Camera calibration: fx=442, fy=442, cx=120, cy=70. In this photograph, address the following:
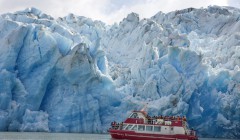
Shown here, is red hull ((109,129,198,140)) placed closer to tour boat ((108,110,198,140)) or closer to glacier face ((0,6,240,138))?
tour boat ((108,110,198,140))

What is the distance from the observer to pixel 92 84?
39.6 metres

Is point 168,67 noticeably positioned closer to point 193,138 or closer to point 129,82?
point 129,82

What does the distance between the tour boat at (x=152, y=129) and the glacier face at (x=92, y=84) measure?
10292 millimetres

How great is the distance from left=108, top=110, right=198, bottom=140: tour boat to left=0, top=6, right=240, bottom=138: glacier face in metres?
10.3

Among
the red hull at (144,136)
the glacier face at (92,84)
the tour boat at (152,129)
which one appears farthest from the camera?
the glacier face at (92,84)

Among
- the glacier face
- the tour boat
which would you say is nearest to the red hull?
the tour boat

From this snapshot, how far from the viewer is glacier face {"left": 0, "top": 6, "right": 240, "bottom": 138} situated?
3750 centimetres

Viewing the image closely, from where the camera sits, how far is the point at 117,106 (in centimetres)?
4069

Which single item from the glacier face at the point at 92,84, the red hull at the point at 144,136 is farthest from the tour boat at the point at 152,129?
the glacier face at the point at 92,84

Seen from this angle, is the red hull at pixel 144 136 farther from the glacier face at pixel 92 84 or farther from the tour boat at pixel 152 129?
the glacier face at pixel 92 84

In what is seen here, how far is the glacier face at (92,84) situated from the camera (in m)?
37.5

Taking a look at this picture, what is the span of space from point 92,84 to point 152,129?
12.5 m

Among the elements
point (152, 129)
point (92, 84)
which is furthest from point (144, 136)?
point (92, 84)

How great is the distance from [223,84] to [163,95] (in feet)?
19.8
